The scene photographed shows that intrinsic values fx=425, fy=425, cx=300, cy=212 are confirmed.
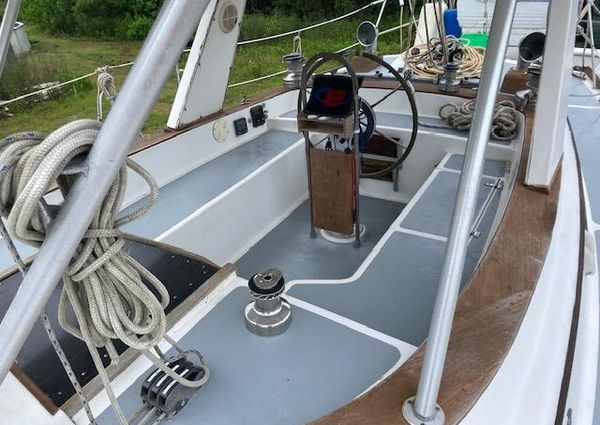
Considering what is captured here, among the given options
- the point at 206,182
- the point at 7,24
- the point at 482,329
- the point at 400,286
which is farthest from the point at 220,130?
the point at 482,329

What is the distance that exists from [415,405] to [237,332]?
71 cm

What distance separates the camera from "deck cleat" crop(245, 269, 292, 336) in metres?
1.28

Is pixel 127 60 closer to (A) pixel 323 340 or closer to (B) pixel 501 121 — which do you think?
(B) pixel 501 121

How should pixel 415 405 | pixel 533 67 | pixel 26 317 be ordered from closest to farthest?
pixel 26 317 < pixel 415 405 < pixel 533 67

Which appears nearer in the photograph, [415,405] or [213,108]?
[415,405]

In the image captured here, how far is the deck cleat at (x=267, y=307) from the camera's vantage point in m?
1.28

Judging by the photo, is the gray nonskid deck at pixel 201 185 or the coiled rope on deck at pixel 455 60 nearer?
the gray nonskid deck at pixel 201 185

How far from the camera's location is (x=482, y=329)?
3.11ft

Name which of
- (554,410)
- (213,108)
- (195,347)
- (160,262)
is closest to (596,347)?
(554,410)

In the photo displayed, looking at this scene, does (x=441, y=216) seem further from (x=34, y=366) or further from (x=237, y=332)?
(x=34, y=366)

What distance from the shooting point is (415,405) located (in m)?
0.76

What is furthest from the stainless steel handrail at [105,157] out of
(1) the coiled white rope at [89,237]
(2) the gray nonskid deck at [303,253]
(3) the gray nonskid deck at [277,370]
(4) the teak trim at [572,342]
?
(2) the gray nonskid deck at [303,253]

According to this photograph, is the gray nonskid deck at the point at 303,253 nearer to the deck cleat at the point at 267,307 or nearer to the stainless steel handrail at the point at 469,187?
the deck cleat at the point at 267,307

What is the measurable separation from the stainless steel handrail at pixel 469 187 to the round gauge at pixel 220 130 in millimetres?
2281
